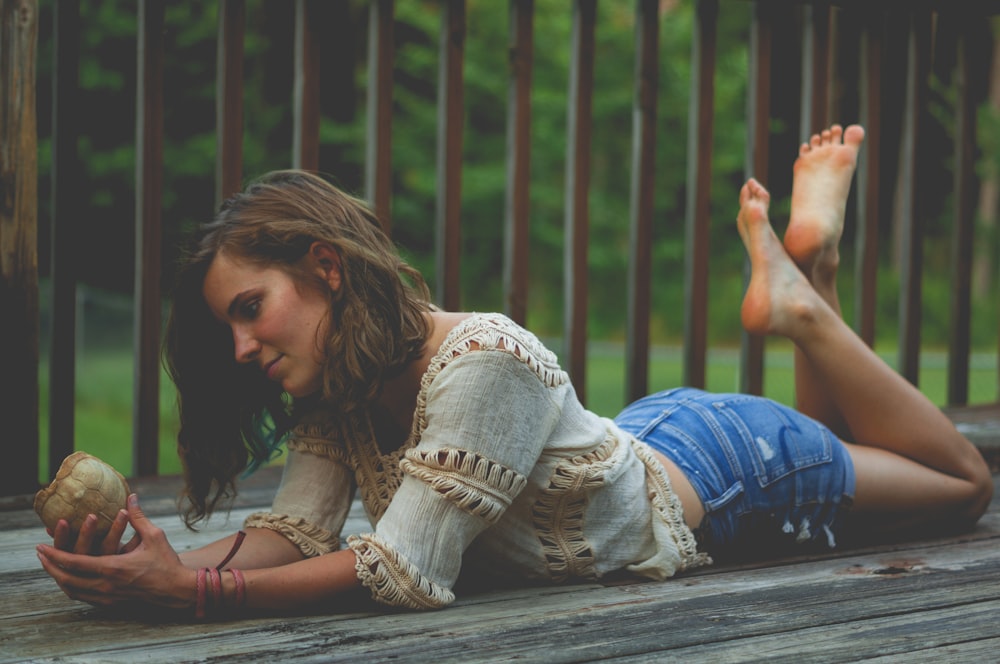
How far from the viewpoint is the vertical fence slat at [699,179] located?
2.82 meters

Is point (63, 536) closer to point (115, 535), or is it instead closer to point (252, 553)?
point (115, 535)

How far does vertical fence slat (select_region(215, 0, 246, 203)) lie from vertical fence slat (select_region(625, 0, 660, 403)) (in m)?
0.97

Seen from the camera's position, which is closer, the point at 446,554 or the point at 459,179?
the point at 446,554

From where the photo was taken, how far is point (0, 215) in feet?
7.04

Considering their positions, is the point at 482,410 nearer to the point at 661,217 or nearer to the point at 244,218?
the point at 244,218

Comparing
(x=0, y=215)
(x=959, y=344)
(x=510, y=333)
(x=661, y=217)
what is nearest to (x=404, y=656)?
(x=510, y=333)

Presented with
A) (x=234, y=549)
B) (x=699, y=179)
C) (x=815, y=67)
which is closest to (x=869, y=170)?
(x=815, y=67)

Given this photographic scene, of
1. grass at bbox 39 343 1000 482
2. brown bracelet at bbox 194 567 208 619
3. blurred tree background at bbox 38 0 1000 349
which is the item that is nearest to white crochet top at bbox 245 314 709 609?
brown bracelet at bbox 194 567 208 619

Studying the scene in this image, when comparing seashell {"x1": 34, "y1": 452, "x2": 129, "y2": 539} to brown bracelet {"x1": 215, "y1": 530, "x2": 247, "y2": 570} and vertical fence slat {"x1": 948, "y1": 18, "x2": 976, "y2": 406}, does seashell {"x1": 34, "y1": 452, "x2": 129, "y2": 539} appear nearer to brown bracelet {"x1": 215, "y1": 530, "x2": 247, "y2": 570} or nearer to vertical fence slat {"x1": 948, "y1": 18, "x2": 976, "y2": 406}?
brown bracelet {"x1": 215, "y1": 530, "x2": 247, "y2": 570}

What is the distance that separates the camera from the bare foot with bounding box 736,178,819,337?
2236mm

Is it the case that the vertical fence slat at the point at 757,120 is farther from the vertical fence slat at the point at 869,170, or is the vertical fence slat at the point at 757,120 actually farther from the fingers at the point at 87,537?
the fingers at the point at 87,537

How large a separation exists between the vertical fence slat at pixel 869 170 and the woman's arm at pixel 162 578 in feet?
6.44

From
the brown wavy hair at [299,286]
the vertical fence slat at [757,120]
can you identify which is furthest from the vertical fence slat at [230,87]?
the vertical fence slat at [757,120]

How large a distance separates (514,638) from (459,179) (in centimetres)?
132
